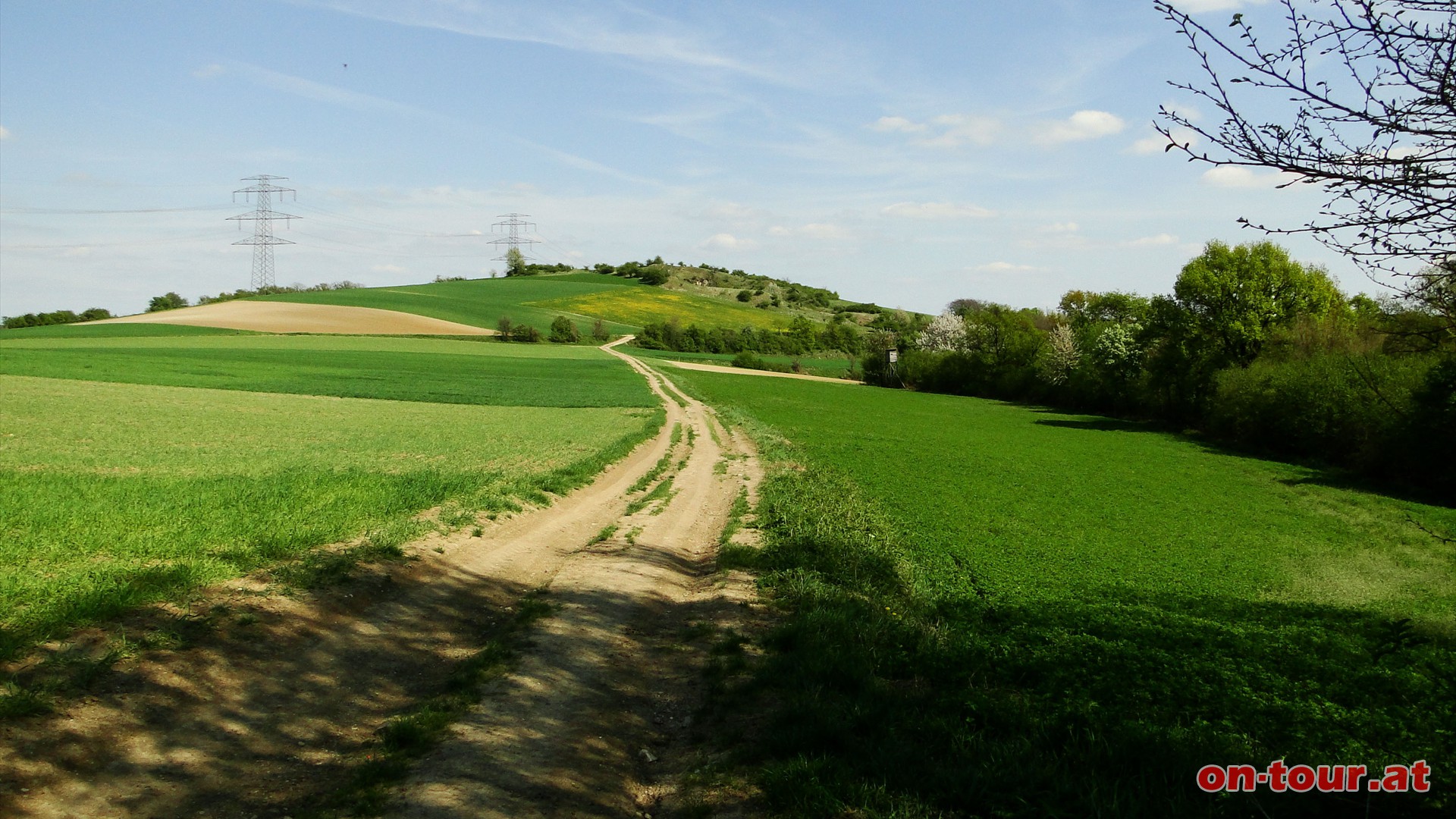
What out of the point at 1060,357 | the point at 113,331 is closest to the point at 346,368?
the point at 113,331

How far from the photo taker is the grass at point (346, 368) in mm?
49812

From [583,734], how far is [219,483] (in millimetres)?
14133

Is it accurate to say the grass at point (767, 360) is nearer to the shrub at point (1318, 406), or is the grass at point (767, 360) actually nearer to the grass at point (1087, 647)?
the shrub at point (1318, 406)

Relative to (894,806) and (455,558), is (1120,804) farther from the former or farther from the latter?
(455,558)

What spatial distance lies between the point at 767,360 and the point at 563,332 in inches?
1289

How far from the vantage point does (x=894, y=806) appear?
571 centimetres

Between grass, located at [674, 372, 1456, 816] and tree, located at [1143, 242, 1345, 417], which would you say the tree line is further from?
grass, located at [674, 372, 1456, 816]

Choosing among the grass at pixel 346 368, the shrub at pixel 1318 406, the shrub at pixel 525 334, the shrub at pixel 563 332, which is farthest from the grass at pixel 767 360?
the shrub at pixel 1318 406

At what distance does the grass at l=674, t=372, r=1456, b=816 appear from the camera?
5965mm

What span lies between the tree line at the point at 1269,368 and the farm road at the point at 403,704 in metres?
7.25

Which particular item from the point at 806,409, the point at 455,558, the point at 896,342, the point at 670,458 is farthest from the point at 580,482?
the point at 896,342

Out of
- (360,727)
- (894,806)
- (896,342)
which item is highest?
(896,342)

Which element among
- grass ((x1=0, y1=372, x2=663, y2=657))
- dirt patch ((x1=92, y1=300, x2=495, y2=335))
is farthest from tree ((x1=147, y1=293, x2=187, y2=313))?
grass ((x1=0, y1=372, x2=663, y2=657))

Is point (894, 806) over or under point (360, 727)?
over
